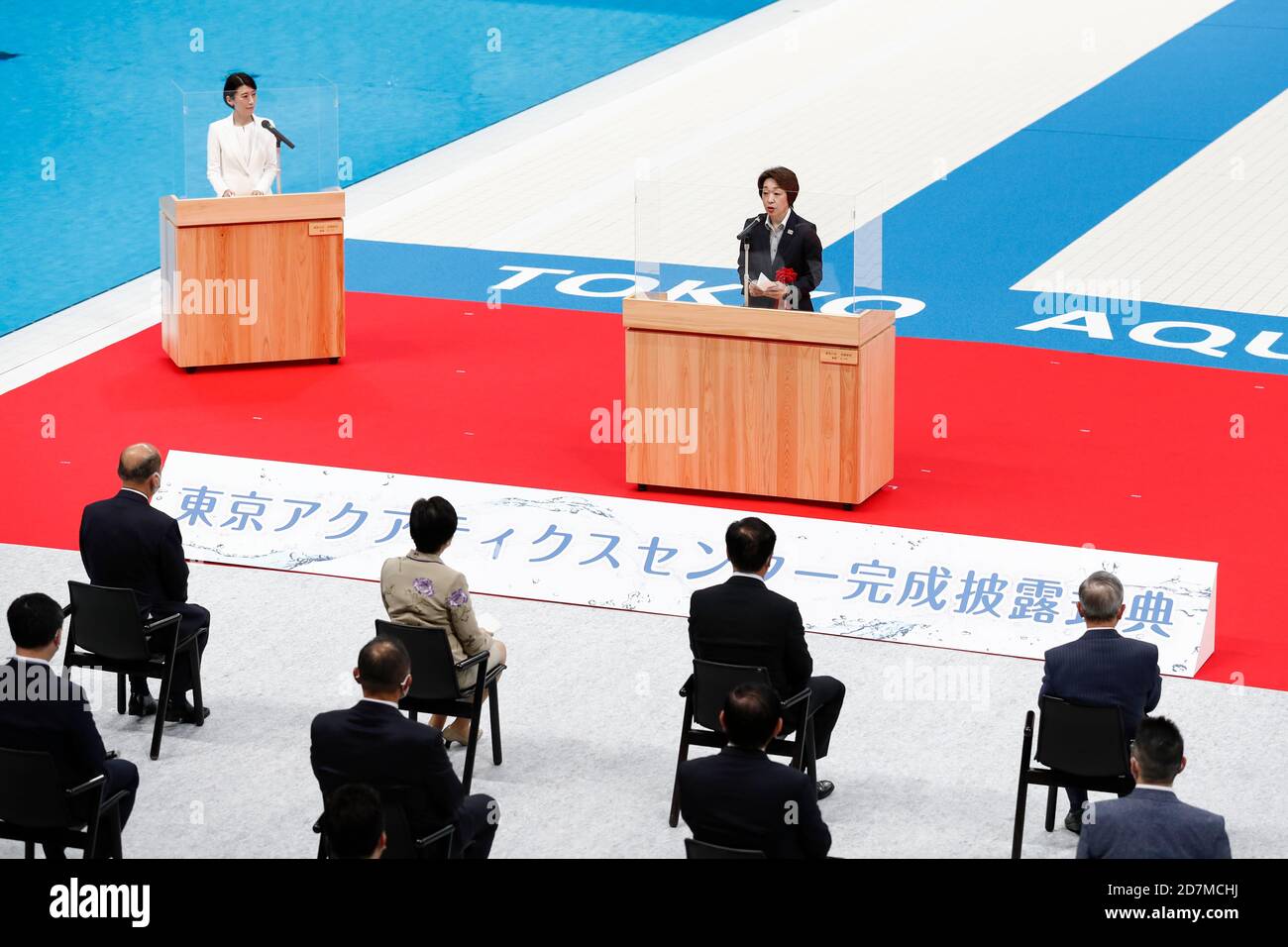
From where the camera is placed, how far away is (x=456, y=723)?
824 centimetres

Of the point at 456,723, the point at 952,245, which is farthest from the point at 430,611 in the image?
the point at 952,245

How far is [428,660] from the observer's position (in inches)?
294

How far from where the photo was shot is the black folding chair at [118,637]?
7785 mm

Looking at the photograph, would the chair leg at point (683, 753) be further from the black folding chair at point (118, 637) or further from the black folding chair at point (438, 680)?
the black folding chair at point (118, 637)

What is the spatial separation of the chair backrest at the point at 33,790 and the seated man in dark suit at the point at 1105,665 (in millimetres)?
3390

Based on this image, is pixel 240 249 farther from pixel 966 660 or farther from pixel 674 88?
pixel 674 88

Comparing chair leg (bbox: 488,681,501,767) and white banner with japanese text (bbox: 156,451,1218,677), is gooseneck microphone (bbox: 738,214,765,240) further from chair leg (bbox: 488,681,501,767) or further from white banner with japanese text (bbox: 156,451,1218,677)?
chair leg (bbox: 488,681,501,767)

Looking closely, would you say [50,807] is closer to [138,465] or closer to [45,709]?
[45,709]

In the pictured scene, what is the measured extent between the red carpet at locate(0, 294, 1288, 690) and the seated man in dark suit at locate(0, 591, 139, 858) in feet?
12.1

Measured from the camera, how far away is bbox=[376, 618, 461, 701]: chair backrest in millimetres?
7395

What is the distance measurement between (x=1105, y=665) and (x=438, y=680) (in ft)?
8.18

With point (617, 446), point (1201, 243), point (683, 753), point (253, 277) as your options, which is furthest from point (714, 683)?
point (1201, 243)

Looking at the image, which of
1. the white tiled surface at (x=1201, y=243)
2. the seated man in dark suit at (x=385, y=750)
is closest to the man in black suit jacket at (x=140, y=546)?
the seated man in dark suit at (x=385, y=750)
